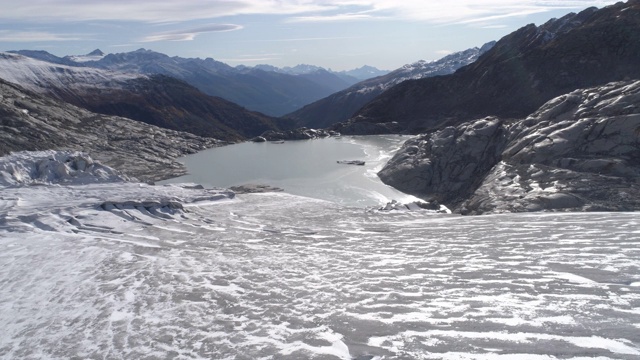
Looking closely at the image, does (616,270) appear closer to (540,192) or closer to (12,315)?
(540,192)

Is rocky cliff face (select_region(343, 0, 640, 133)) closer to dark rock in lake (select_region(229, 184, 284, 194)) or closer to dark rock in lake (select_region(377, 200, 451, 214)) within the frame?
dark rock in lake (select_region(229, 184, 284, 194))

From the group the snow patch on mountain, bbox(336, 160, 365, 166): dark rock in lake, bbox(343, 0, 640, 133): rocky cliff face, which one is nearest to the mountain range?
bbox(343, 0, 640, 133): rocky cliff face

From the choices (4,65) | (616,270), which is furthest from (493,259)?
(4,65)

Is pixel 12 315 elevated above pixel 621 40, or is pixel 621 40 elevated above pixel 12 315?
pixel 621 40

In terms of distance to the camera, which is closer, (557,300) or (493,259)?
(557,300)

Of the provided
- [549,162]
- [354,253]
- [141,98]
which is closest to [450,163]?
[549,162]

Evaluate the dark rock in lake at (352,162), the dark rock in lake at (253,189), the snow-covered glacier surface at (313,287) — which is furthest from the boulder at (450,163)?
the snow-covered glacier surface at (313,287)

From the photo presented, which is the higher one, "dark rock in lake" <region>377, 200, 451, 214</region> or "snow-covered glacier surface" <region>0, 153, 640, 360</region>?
"snow-covered glacier surface" <region>0, 153, 640, 360</region>

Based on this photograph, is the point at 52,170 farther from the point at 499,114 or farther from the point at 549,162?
the point at 499,114
